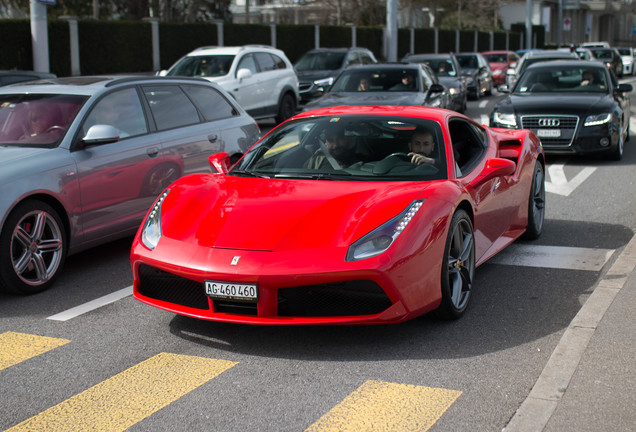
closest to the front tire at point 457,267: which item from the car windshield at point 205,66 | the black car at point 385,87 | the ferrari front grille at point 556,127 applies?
the ferrari front grille at point 556,127

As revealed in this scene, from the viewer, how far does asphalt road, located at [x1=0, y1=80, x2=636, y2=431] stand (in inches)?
154

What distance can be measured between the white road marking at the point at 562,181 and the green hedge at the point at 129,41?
1611 centimetres

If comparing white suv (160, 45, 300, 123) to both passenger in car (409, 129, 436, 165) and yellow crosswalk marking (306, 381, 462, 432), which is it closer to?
passenger in car (409, 129, 436, 165)

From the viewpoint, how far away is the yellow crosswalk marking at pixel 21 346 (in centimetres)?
472

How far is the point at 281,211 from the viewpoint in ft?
16.5

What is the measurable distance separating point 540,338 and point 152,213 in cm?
249

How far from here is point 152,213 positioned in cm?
542

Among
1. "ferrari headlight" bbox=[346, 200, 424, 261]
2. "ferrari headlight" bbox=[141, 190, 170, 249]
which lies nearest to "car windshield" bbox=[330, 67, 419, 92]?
"ferrari headlight" bbox=[141, 190, 170, 249]

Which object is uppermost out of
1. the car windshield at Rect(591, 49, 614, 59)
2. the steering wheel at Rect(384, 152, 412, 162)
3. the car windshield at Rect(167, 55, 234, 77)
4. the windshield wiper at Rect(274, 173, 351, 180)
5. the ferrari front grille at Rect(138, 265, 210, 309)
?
the car windshield at Rect(591, 49, 614, 59)

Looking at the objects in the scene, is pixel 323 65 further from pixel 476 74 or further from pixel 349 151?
pixel 349 151

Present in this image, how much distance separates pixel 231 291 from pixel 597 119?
367 inches

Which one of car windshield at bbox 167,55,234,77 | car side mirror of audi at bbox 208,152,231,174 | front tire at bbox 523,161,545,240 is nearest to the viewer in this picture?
car side mirror of audi at bbox 208,152,231,174

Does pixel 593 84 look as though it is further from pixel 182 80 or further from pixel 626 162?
pixel 182 80

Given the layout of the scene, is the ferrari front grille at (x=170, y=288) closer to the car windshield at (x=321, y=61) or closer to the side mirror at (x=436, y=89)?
the side mirror at (x=436, y=89)
